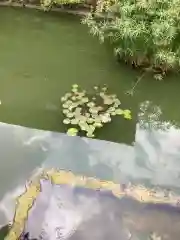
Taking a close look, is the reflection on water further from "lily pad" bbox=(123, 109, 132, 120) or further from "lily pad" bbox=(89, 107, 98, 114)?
"lily pad" bbox=(89, 107, 98, 114)

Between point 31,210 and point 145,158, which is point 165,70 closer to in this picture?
point 145,158

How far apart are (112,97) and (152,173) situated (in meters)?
1.10

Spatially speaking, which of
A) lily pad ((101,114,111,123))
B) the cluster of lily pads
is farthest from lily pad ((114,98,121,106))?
lily pad ((101,114,111,123))

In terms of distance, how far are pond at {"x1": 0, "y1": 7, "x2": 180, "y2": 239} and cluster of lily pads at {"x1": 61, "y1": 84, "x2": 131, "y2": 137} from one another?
8 cm

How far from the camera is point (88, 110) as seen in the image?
169 inches

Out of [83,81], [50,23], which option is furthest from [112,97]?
[50,23]

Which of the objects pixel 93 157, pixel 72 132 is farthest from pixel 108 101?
pixel 93 157

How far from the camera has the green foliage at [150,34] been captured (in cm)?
444

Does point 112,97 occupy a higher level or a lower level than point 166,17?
lower

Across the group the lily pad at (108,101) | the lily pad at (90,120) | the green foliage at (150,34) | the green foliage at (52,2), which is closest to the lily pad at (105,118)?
the lily pad at (90,120)

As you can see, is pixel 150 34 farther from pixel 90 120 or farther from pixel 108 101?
pixel 90 120

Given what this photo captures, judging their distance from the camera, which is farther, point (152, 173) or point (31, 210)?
point (152, 173)

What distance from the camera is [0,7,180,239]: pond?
378 centimetres

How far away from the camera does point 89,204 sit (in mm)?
3246
